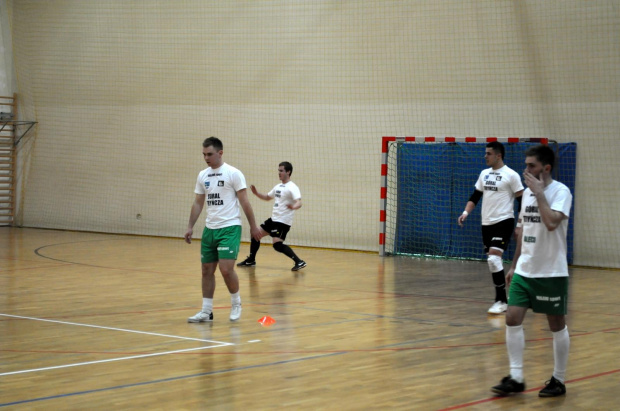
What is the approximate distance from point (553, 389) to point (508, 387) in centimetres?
33

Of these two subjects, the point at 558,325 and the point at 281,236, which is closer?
the point at 558,325

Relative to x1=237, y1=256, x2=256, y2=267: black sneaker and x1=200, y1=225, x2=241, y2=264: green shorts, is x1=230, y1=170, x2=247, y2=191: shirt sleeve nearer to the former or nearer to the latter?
x1=200, y1=225, x2=241, y2=264: green shorts

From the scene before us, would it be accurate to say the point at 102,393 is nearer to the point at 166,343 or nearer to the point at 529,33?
the point at 166,343

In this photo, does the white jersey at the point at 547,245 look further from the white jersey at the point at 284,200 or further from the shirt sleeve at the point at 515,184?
the white jersey at the point at 284,200

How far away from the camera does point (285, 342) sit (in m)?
8.30

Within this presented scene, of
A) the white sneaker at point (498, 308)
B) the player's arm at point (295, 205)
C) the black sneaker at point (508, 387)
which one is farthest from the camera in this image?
the player's arm at point (295, 205)

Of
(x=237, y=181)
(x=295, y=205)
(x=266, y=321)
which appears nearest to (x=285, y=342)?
(x=266, y=321)

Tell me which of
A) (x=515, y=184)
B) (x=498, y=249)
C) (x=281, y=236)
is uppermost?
(x=515, y=184)

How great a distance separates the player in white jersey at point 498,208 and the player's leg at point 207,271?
139 inches

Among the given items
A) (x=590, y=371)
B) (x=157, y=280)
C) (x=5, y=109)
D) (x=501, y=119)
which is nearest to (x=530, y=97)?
(x=501, y=119)

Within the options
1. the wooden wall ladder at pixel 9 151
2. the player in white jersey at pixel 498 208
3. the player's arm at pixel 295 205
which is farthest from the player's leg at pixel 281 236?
the wooden wall ladder at pixel 9 151

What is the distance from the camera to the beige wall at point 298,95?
16.2 metres

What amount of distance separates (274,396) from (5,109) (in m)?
20.6

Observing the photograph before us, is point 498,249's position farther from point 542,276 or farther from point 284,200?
point 284,200
